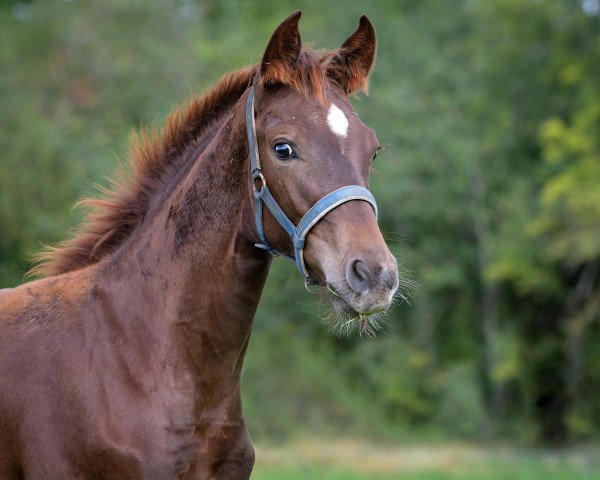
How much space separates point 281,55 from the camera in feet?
12.5

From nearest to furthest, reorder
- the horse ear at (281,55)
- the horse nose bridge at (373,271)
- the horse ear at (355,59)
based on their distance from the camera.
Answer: the horse nose bridge at (373,271) < the horse ear at (281,55) < the horse ear at (355,59)

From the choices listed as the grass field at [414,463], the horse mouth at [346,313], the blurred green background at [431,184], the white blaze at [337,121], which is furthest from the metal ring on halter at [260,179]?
the blurred green background at [431,184]

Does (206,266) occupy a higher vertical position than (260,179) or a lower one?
lower

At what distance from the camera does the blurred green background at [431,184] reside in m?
19.0

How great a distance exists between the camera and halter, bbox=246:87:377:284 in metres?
3.50

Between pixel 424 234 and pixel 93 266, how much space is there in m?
19.7

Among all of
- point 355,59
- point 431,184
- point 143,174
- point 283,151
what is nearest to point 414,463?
point 431,184

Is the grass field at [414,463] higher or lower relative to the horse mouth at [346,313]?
lower

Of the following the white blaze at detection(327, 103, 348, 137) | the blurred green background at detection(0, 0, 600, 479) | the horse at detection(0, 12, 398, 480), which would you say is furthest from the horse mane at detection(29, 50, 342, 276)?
the blurred green background at detection(0, 0, 600, 479)

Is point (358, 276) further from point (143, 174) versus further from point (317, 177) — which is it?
point (143, 174)

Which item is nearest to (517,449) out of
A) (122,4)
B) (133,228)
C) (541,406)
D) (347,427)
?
(541,406)

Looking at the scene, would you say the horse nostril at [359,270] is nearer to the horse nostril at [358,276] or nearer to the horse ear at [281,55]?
the horse nostril at [358,276]

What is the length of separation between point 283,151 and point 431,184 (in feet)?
Result: 64.3

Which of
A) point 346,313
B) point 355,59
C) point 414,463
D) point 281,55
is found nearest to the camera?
point 346,313
